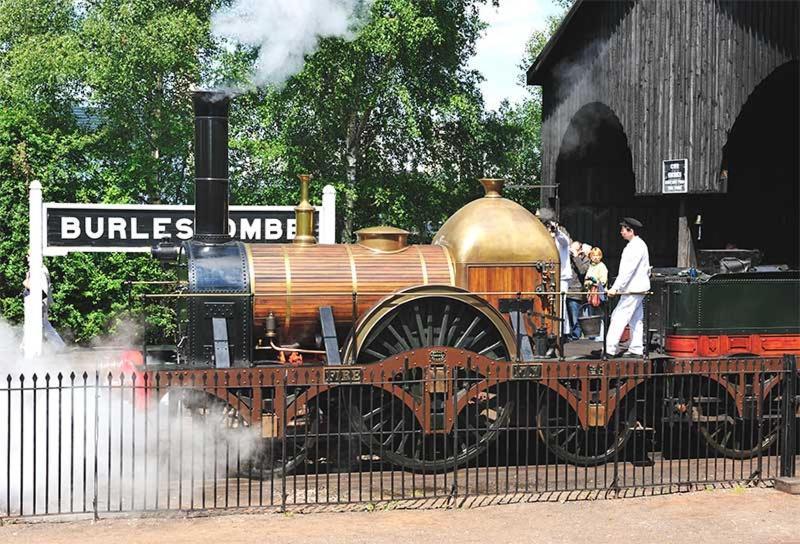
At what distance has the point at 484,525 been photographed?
779 centimetres

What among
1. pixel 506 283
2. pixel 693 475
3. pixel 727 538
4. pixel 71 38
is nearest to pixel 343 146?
pixel 71 38

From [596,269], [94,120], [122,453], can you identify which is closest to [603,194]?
[596,269]

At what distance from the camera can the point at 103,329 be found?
18.2 m

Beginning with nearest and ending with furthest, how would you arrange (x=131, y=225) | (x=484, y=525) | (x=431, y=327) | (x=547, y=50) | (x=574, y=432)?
(x=484, y=525) < (x=431, y=327) < (x=574, y=432) < (x=131, y=225) < (x=547, y=50)

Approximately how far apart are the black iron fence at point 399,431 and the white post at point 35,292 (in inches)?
149

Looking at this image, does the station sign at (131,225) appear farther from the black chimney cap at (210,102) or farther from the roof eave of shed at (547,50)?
the roof eave of shed at (547,50)

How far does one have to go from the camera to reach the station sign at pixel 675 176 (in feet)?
47.4

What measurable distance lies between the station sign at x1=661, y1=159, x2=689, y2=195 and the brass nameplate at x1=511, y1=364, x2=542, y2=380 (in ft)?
19.0

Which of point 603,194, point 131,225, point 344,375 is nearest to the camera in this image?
point 344,375

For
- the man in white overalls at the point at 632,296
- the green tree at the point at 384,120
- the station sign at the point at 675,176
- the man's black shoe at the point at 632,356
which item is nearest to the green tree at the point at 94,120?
the green tree at the point at 384,120

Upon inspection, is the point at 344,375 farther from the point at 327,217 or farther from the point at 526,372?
the point at 327,217

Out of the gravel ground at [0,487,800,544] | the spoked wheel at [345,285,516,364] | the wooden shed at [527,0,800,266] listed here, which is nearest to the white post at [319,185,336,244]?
the wooden shed at [527,0,800,266]

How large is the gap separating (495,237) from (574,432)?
79.7 inches

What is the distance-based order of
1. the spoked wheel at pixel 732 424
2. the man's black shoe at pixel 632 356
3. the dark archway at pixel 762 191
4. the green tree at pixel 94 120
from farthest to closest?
the green tree at pixel 94 120
the dark archway at pixel 762 191
the man's black shoe at pixel 632 356
the spoked wheel at pixel 732 424
